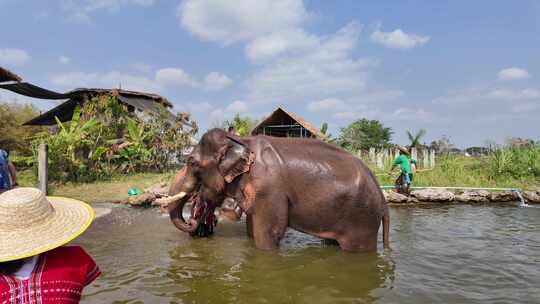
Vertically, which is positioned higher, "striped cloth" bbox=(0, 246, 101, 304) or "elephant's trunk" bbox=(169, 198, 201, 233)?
"striped cloth" bbox=(0, 246, 101, 304)

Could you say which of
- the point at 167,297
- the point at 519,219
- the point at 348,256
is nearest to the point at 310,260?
the point at 348,256

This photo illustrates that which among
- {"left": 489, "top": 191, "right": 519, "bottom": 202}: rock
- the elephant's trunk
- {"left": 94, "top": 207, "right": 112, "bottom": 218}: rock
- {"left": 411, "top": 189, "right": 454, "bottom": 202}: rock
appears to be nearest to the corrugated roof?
{"left": 94, "top": 207, "right": 112, "bottom": 218}: rock

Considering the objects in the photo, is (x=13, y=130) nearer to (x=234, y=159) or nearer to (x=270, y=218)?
(x=234, y=159)

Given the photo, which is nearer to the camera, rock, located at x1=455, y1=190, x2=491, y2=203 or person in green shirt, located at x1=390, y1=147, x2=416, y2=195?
person in green shirt, located at x1=390, y1=147, x2=416, y2=195

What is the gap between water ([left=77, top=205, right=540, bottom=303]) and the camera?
376 centimetres

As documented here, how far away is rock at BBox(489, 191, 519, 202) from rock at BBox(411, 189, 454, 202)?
4.33 ft

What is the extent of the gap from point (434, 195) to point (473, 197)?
1202mm

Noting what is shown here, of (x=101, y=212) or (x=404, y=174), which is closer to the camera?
(x=101, y=212)

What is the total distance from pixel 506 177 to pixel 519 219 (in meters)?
7.96

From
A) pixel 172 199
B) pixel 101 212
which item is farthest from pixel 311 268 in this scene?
pixel 101 212

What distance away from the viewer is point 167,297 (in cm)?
371

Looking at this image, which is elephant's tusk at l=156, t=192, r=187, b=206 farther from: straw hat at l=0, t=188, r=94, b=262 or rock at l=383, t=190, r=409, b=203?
rock at l=383, t=190, r=409, b=203

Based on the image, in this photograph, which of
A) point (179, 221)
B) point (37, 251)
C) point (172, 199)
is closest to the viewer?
point (37, 251)

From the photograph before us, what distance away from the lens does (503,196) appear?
11.3 metres
